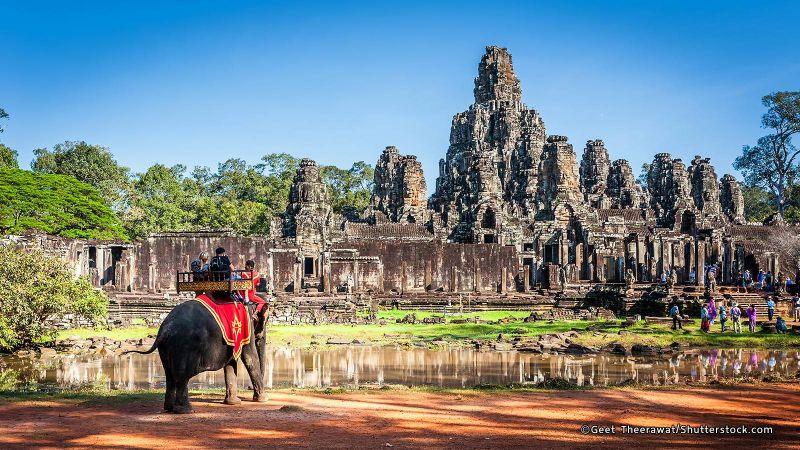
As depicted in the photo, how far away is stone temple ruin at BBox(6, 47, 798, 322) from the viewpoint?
44156 mm

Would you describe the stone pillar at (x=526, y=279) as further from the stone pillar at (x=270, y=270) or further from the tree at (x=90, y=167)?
the tree at (x=90, y=167)

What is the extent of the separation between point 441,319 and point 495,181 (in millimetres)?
29277

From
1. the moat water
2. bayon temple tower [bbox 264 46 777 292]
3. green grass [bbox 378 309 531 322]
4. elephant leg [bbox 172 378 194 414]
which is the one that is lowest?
the moat water

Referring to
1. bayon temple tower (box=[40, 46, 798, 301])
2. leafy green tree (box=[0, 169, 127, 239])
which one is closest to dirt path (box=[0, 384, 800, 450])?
bayon temple tower (box=[40, 46, 798, 301])

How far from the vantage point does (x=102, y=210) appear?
59.4m

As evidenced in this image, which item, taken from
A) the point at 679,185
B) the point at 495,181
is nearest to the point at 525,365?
the point at 495,181

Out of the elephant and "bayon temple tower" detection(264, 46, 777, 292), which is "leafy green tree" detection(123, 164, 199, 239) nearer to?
"bayon temple tower" detection(264, 46, 777, 292)

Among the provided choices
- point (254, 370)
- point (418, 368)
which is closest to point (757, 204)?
point (418, 368)

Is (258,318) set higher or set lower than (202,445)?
higher

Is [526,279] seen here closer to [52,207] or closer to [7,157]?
[52,207]

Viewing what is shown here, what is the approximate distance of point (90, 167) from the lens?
7025 centimetres

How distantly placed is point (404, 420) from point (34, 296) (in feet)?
51.7

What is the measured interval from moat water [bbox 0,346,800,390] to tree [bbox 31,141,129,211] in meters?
50.4

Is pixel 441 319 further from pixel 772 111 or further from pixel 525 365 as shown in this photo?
pixel 772 111
